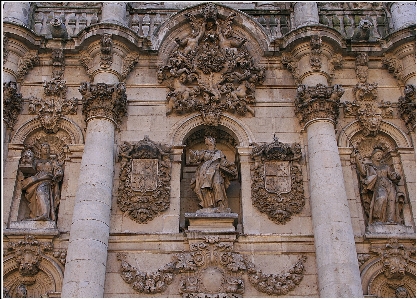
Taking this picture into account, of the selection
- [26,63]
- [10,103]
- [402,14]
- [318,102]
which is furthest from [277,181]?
[26,63]

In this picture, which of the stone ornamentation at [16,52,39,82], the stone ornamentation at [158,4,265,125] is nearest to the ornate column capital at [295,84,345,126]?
the stone ornamentation at [158,4,265,125]

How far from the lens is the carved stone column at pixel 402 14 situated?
1447cm

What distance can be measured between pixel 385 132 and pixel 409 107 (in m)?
0.69

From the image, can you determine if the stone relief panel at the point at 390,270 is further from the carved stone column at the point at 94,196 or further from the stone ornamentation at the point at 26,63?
the stone ornamentation at the point at 26,63

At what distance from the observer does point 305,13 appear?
14.7 metres

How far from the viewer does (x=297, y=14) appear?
1485 cm

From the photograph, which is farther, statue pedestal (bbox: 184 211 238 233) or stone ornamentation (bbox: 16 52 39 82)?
stone ornamentation (bbox: 16 52 39 82)

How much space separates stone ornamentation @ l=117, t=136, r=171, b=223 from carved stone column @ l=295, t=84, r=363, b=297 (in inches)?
111

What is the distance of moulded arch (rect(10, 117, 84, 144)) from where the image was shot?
1323 cm

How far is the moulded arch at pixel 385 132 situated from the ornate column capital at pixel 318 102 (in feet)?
1.40

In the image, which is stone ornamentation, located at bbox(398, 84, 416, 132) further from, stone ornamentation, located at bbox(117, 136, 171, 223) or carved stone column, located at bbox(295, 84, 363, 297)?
stone ornamentation, located at bbox(117, 136, 171, 223)

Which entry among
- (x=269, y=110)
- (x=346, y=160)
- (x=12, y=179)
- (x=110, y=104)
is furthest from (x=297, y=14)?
(x=12, y=179)

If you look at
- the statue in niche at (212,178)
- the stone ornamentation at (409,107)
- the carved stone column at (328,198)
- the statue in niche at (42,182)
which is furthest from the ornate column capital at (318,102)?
the statue in niche at (42,182)

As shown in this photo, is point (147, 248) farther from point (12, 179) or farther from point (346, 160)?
point (346, 160)
